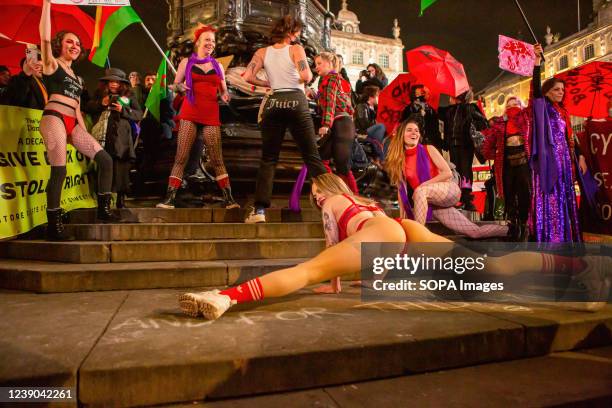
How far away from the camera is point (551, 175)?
4324 millimetres

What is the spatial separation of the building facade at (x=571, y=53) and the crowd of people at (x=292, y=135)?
45.4m

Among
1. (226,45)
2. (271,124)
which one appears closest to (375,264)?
(271,124)

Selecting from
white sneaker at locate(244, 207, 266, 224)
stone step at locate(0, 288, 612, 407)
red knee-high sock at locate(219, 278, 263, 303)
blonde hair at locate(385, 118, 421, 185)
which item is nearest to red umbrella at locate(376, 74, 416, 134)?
blonde hair at locate(385, 118, 421, 185)

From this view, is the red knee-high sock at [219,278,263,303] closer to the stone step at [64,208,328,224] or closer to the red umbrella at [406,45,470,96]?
the stone step at [64,208,328,224]

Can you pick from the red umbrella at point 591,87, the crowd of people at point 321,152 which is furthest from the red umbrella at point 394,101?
the red umbrella at point 591,87

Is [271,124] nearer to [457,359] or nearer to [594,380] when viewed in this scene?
[457,359]

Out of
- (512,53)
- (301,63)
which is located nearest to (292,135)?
(301,63)

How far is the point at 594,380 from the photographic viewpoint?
226cm

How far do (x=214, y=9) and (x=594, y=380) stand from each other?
905 cm

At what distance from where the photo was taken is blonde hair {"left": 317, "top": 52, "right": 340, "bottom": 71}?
5.34m

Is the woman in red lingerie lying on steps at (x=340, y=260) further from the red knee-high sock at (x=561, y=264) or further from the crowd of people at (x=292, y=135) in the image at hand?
the crowd of people at (x=292, y=135)

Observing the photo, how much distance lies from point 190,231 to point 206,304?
7.33 ft

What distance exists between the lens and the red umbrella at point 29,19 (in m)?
5.83

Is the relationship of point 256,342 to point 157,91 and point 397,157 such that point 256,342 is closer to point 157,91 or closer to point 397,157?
point 397,157
